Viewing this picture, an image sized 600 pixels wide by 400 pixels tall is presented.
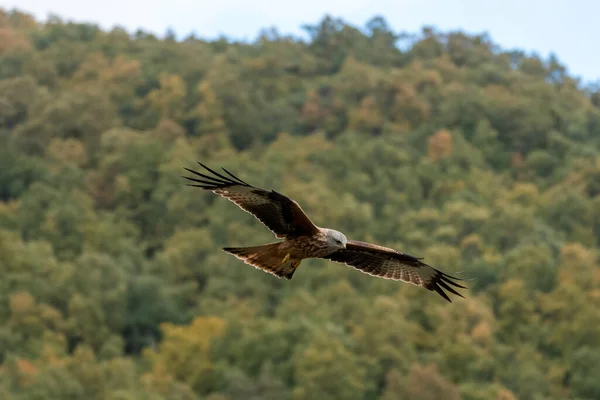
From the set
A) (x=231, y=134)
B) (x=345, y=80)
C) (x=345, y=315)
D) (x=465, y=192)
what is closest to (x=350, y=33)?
(x=345, y=80)

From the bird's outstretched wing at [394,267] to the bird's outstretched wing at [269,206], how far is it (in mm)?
1590

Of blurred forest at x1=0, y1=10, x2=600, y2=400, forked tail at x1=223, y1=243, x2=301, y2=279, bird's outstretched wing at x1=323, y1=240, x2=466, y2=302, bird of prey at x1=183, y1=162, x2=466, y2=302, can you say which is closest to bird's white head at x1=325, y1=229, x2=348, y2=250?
bird of prey at x1=183, y1=162, x2=466, y2=302

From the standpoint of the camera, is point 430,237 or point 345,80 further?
point 345,80

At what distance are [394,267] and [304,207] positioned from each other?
220 feet

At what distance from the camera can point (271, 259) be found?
46.7ft

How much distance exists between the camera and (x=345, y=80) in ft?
384

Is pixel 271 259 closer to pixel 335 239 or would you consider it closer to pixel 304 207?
pixel 335 239

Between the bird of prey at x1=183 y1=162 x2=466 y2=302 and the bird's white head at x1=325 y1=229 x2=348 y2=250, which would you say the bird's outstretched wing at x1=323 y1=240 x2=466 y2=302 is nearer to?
the bird of prey at x1=183 y1=162 x2=466 y2=302

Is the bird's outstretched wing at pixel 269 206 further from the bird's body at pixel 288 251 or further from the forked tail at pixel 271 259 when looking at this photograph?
the forked tail at pixel 271 259

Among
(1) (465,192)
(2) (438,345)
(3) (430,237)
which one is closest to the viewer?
(2) (438,345)

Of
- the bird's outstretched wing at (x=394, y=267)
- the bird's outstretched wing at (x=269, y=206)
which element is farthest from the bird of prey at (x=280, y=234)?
the bird's outstretched wing at (x=394, y=267)

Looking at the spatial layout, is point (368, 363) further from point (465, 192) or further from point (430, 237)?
point (465, 192)

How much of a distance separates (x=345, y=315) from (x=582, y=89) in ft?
191

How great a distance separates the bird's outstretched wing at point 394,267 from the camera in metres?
15.4
